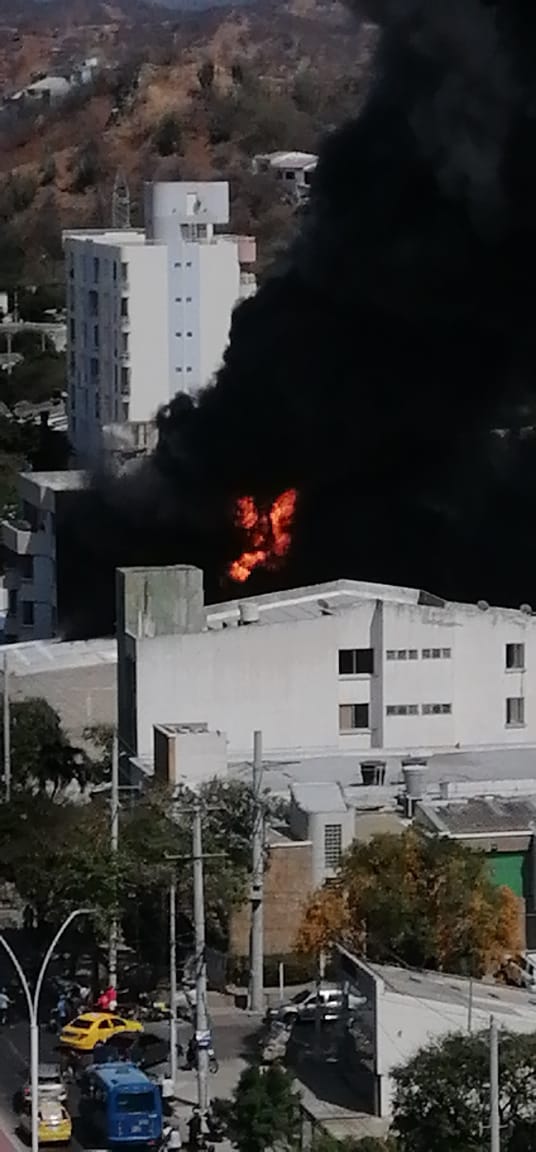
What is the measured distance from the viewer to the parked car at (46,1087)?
2602 cm

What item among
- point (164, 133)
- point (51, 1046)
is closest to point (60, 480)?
point (51, 1046)

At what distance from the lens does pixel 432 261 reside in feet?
159

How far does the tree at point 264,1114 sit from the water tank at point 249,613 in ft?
43.6

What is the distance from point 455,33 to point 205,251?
639 inches

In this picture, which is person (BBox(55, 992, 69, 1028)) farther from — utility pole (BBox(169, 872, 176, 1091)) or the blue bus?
the blue bus

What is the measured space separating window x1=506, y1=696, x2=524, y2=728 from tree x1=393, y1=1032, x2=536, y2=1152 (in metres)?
13.7

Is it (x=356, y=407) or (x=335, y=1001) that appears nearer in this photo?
(x=335, y=1001)

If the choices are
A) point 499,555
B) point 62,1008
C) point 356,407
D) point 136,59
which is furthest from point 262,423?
point 136,59

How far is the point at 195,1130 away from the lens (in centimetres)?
2533

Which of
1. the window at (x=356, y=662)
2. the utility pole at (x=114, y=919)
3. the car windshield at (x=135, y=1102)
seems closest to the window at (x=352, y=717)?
the window at (x=356, y=662)

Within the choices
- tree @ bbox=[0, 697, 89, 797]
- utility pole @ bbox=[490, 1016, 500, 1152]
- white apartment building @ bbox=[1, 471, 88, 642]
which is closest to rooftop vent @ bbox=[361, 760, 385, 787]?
tree @ bbox=[0, 697, 89, 797]

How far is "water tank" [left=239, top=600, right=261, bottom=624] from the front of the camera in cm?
3722

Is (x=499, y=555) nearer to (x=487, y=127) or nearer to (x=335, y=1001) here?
(x=487, y=127)

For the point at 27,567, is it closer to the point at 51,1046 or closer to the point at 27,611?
the point at 27,611
